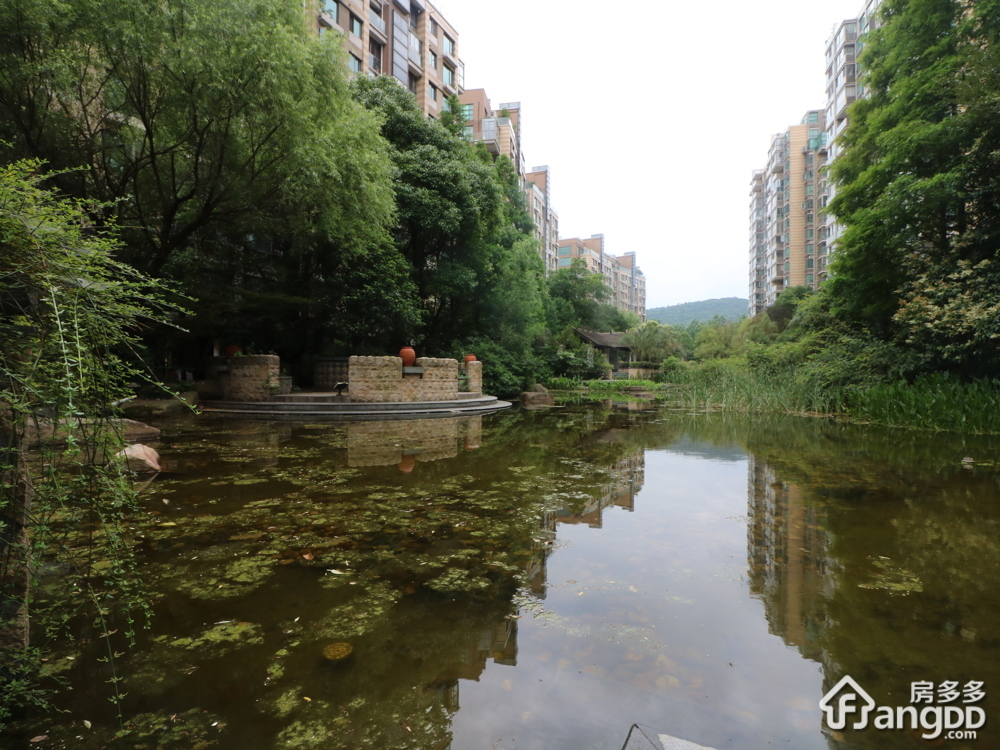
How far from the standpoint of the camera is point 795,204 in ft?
183

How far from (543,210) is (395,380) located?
1961 inches

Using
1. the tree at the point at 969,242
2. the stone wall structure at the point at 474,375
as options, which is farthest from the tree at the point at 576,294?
the tree at the point at 969,242

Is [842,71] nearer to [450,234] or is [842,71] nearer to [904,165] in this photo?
[904,165]

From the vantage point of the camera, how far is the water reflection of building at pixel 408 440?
20.4 feet

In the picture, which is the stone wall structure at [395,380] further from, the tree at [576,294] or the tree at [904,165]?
the tree at [576,294]

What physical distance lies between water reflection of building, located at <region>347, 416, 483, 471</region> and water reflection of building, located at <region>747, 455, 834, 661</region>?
3.53m

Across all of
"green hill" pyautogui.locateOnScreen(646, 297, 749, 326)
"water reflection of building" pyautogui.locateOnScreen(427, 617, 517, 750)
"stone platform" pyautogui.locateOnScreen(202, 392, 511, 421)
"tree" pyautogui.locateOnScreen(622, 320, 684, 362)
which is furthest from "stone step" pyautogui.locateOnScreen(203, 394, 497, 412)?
"green hill" pyautogui.locateOnScreen(646, 297, 749, 326)

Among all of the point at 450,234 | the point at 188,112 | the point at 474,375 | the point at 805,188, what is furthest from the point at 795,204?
the point at 188,112

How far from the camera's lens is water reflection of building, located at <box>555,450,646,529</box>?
382 centimetres

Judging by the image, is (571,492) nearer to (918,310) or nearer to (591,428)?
(591,428)

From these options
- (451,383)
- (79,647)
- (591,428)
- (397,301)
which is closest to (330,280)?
(397,301)

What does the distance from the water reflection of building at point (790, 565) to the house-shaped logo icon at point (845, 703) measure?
18 cm

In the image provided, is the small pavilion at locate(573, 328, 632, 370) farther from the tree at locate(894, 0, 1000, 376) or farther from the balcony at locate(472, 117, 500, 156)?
the tree at locate(894, 0, 1000, 376)

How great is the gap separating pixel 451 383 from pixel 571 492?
9.46 m
